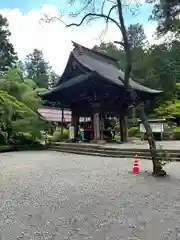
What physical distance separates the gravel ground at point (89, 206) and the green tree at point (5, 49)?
26.1 meters

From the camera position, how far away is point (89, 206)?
13.2ft

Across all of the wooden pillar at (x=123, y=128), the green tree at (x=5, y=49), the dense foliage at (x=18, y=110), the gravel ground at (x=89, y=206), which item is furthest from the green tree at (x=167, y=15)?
the green tree at (x=5, y=49)

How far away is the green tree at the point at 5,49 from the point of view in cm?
2981

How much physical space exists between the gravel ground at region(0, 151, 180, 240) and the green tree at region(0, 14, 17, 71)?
85.6 ft

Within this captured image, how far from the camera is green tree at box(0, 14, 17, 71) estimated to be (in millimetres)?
29812

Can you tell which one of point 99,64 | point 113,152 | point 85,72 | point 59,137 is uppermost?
point 99,64

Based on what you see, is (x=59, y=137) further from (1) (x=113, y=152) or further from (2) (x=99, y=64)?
(1) (x=113, y=152)

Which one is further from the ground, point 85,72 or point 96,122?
point 85,72

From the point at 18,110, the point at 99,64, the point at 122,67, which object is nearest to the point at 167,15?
the point at 18,110

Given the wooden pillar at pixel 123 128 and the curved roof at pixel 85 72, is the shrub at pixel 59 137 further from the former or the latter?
the wooden pillar at pixel 123 128

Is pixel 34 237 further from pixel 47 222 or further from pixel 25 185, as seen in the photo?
pixel 25 185

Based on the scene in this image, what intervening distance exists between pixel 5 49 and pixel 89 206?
30089 millimetres

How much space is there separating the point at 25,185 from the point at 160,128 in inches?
482

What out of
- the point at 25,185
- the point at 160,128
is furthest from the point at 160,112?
the point at 25,185
